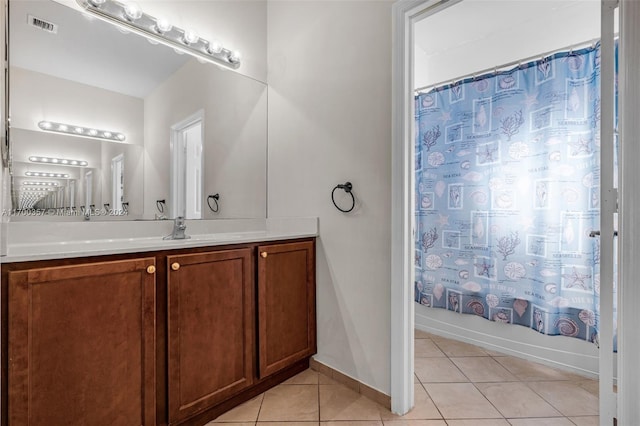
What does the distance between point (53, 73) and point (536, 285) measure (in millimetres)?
2986

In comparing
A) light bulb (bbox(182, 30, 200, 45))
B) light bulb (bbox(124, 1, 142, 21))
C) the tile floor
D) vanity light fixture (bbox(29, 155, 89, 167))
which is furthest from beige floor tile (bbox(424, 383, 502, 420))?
light bulb (bbox(124, 1, 142, 21))

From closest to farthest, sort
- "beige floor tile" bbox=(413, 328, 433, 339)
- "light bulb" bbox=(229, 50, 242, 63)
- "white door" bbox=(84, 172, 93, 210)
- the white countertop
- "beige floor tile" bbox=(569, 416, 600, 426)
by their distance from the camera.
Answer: the white countertop → "beige floor tile" bbox=(569, 416, 600, 426) → "white door" bbox=(84, 172, 93, 210) → "light bulb" bbox=(229, 50, 242, 63) → "beige floor tile" bbox=(413, 328, 433, 339)

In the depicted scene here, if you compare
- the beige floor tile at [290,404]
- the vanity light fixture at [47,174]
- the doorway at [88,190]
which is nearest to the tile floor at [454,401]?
the beige floor tile at [290,404]

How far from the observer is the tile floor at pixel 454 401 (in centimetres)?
151

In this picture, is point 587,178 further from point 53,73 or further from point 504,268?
point 53,73

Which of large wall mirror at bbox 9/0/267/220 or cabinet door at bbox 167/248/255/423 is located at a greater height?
large wall mirror at bbox 9/0/267/220

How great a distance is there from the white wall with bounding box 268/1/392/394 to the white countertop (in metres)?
0.18

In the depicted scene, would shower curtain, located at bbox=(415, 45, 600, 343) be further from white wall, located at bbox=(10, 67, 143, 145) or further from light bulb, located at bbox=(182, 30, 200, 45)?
white wall, located at bbox=(10, 67, 143, 145)

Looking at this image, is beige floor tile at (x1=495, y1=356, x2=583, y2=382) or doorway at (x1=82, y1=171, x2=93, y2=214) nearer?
doorway at (x1=82, y1=171, x2=93, y2=214)

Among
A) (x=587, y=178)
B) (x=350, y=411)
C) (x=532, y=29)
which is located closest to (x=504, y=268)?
(x=587, y=178)

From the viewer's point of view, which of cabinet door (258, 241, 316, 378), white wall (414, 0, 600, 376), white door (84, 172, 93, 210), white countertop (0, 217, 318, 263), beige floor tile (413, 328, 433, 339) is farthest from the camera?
beige floor tile (413, 328, 433, 339)

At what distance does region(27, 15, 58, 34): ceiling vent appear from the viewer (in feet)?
4.67

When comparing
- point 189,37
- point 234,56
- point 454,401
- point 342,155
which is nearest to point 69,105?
point 189,37

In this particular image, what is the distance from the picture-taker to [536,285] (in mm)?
2059
